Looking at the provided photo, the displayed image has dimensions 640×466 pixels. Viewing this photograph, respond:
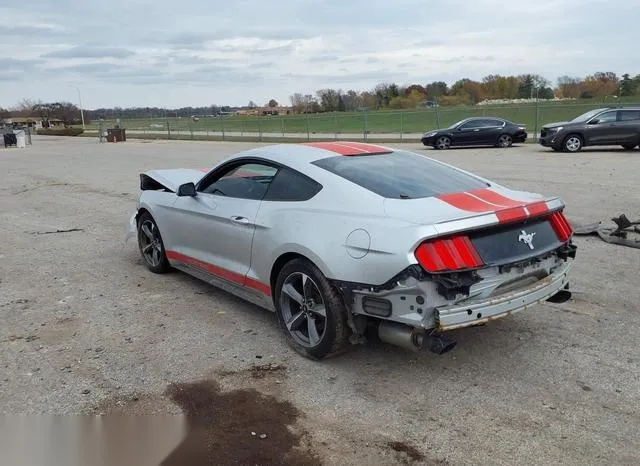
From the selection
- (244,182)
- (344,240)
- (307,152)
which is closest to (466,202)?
(344,240)

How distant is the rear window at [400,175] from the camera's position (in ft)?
13.6

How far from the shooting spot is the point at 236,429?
3.33 metres

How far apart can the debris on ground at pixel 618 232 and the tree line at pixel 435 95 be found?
6031 centimetres

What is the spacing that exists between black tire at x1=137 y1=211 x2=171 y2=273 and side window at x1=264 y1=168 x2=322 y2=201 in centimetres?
200

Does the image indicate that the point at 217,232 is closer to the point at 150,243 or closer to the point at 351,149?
the point at 351,149

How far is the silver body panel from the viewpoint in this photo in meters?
3.49

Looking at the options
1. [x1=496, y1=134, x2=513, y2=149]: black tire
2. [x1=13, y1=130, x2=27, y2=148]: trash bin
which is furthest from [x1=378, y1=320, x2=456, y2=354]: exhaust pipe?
[x1=13, y1=130, x2=27, y2=148]: trash bin

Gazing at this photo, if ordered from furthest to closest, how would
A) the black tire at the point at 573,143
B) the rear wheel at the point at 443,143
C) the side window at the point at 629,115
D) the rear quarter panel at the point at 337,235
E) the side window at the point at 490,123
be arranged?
the rear wheel at the point at 443,143 → the side window at the point at 490,123 → the black tire at the point at 573,143 → the side window at the point at 629,115 → the rear quarter panel at the point at 337,235

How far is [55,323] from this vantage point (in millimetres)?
5062

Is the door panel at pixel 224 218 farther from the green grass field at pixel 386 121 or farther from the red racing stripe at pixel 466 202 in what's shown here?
the green grass field at pixel 386 121

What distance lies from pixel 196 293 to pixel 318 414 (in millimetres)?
2629

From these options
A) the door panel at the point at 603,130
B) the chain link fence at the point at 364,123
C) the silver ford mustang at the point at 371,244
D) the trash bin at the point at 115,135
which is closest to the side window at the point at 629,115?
the door panel at the point at 603,130

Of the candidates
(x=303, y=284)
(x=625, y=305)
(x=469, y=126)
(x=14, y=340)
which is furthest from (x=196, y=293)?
(x=469, y=126)

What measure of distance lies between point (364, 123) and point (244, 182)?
34.0 metres
